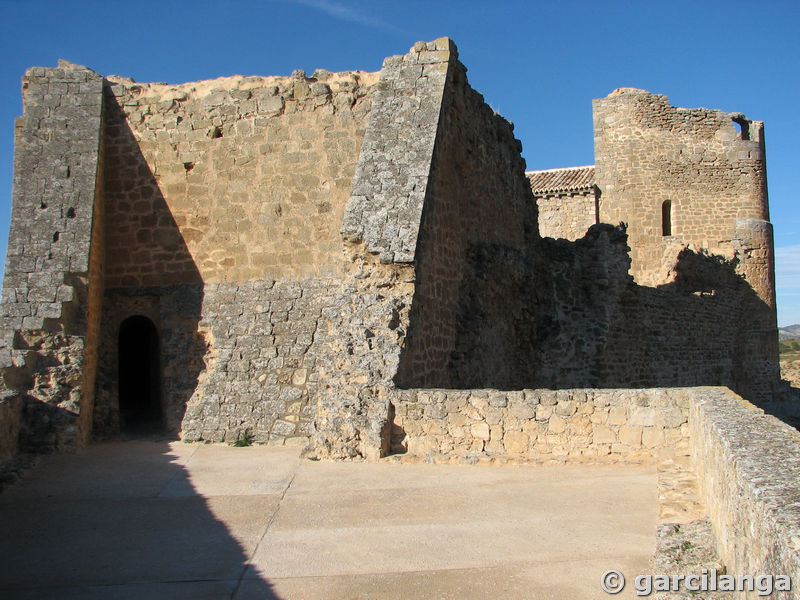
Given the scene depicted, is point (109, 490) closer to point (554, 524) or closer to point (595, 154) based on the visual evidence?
point (554, 524)

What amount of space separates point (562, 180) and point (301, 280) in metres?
17.2

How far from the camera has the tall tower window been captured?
81.1 feet

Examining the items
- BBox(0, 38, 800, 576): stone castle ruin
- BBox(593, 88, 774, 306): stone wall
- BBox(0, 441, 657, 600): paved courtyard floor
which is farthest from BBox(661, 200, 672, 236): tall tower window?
BBox(0, 441, 657, 600): paved courtyard floor

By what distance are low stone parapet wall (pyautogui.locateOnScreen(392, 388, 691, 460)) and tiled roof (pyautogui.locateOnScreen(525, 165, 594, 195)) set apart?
1758 centimetres

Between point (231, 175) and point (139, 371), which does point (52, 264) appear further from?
point (139, 371)

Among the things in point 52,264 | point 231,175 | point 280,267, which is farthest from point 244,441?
point 231,175

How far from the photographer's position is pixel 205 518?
566 centimetres

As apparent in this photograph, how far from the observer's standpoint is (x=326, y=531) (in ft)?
17.0

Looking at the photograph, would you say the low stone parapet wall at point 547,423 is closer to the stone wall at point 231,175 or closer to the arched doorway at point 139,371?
the stone wall at point 231,175

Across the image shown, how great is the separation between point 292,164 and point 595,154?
1732 cm

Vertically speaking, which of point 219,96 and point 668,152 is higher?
point 668,152

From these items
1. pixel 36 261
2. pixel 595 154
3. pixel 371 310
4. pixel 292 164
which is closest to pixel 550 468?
pixel 371 310

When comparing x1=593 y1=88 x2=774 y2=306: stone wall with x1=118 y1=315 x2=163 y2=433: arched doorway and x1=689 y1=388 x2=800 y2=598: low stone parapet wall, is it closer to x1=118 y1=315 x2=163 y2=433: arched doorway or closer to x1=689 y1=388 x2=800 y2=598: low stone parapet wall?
x1=118 y1=315 x2=163 y2=433: arched doorway

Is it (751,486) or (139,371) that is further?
(139,371)
